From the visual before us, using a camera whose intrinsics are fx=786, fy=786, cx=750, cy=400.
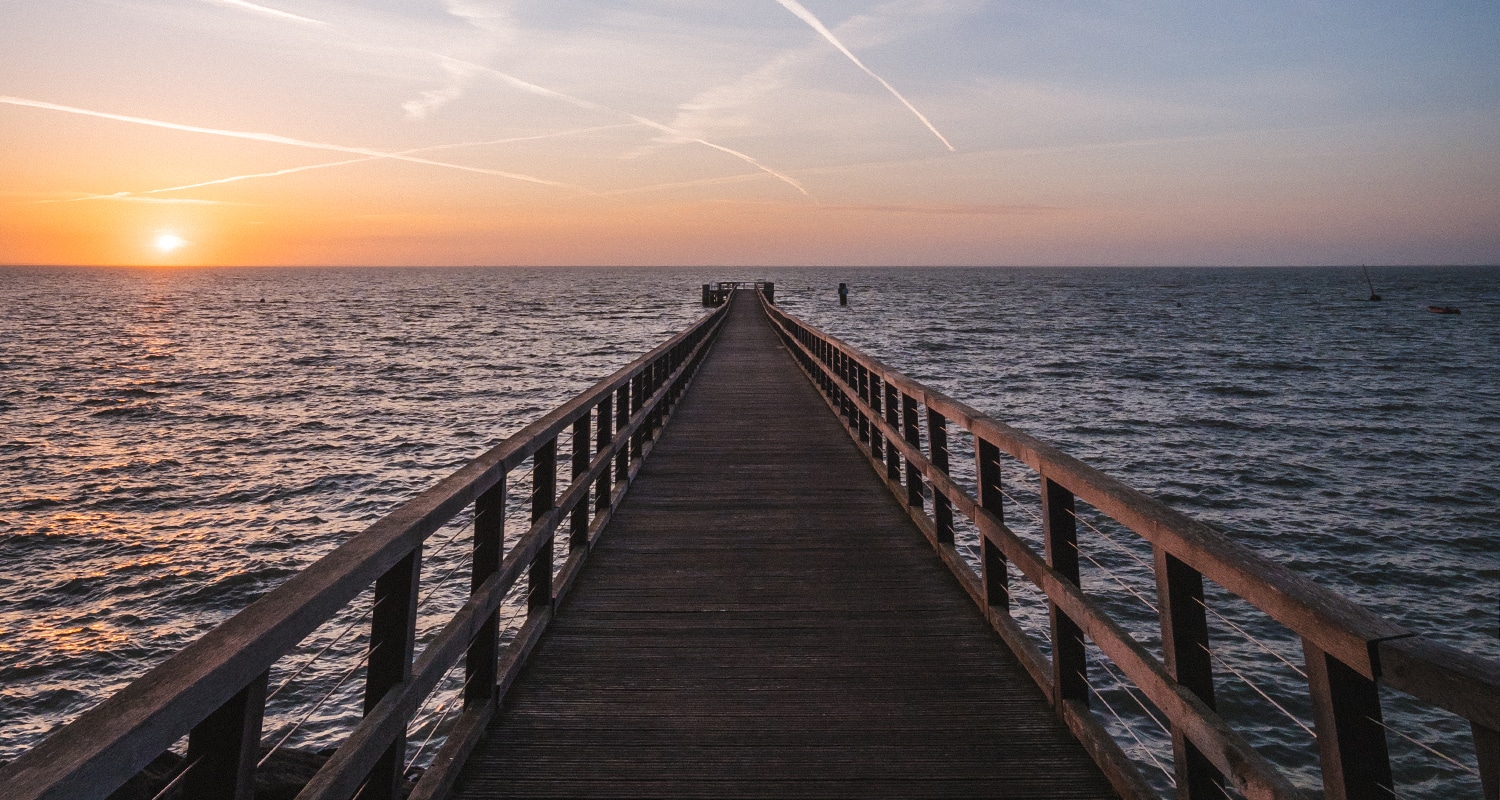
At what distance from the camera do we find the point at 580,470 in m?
4.98

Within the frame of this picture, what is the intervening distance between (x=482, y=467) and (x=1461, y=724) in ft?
34.9

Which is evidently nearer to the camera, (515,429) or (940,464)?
(940,464)

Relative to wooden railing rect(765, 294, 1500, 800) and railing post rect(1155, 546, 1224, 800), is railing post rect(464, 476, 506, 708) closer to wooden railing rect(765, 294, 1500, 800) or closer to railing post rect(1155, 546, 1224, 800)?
wooden railing rect(765, 294, 1500, 800)

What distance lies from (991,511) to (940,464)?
119 cm

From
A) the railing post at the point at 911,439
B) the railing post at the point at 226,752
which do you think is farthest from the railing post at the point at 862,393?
the railing post at the point at 226,752

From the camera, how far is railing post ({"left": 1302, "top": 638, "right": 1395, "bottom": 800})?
1676mm

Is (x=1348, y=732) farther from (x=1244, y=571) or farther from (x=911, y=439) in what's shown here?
(x=911, y=439)

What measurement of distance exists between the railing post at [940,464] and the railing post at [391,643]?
3.40 meters

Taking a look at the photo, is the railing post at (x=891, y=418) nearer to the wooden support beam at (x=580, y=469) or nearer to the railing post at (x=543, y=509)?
the wooden support beam at (x=580, y=469)

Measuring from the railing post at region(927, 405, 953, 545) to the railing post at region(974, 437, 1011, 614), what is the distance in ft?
2.38

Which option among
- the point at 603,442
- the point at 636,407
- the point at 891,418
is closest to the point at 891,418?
the point at 891,418

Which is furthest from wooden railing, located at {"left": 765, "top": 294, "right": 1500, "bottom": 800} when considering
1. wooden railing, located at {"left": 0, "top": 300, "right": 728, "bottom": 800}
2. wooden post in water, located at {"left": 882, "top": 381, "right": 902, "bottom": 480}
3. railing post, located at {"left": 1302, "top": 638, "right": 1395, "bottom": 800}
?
wooden post in water, located at {"left": 882, "top": 381, "right": 902, "bottom": 480}

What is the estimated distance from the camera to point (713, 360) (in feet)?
66.9

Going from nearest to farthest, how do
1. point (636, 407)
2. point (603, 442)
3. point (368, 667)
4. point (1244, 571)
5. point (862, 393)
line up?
point (1244, 571), point (368, 667), point (603, 442), point (636, 407), point (862, 393)
